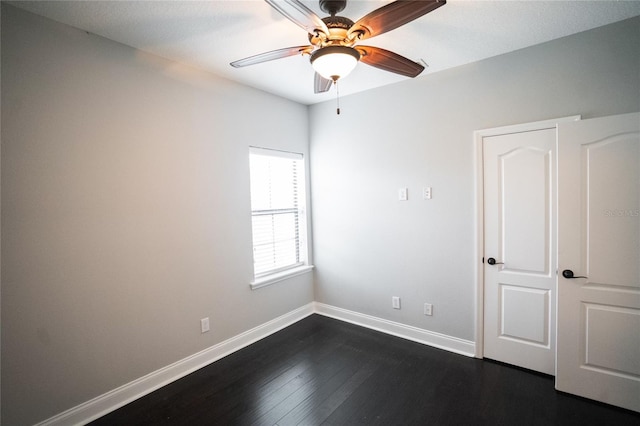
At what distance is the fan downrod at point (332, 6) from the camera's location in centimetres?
167

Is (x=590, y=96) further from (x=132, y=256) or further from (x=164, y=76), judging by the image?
(x=132, y=256)

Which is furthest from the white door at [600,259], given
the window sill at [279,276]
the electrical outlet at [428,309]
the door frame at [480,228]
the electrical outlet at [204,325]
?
the electrical outlet at [204,325]

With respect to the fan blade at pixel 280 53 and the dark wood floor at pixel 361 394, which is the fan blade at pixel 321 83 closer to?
the fan blade at pixel 280 53

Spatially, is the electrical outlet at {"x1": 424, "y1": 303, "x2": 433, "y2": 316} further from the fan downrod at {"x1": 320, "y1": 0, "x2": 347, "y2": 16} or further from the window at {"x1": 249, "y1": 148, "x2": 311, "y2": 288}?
the fan downrod at {"x1": 320, "y1": 0, "x2": 347, "y2": 16}

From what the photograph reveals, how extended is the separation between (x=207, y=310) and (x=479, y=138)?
114 inches

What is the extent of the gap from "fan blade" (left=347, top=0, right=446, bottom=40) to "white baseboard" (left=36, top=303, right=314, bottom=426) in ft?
9.08

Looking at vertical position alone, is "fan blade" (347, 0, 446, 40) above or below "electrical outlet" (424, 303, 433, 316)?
above

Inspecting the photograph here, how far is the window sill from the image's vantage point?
3.16 meters

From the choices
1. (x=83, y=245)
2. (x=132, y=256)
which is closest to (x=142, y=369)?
(x=132, y=256)

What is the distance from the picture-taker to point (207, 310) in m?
2.75

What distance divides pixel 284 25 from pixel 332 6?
0.41 m

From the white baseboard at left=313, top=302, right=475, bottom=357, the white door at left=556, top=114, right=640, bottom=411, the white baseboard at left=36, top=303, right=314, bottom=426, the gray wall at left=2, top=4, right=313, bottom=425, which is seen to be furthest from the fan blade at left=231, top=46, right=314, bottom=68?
the white baseboard at left=313, top=302, right=475, bottom=357

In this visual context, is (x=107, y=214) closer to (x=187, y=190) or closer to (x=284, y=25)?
(x=187, y=190)

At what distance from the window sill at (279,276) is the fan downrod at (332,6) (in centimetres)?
247
